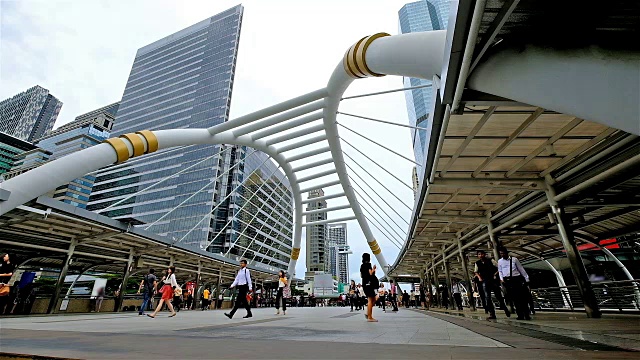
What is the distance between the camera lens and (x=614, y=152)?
5.31 metres

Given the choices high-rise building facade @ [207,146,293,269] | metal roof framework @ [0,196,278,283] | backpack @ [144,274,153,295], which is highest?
high-rise building facade @ [207,146,293,269]

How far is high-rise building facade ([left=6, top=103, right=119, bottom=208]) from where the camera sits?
90375 millimetres

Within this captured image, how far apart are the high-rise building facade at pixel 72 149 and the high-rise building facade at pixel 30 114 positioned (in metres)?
75.8

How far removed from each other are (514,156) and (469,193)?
2413mm

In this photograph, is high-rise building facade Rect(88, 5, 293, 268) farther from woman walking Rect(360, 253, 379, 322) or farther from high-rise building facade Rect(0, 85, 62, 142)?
high-rise building facade Rect(0, 85, 62, 142)

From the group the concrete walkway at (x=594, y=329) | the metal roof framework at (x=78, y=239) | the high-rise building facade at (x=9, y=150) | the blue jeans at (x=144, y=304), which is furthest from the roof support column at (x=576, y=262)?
the high-rise building facade at (x=9, y=150)

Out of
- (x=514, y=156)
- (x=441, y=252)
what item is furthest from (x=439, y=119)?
(x=441, y=252)

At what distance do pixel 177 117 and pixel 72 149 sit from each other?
133 ft

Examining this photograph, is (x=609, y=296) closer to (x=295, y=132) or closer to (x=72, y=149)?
(x=295, y=132)

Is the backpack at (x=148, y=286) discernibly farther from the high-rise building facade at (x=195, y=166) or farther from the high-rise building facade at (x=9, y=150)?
the high-rise building facade at (x=9, y=150)

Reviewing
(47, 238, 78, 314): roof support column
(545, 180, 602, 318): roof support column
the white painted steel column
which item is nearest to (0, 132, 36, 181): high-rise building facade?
(47, 238, 78, 314): roof support column

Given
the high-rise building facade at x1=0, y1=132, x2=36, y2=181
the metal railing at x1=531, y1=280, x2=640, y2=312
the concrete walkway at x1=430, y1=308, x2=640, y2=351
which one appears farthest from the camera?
the high-rise building facade at x1=0, y1=132, x2=36, y2=181

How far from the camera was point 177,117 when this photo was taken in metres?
84.6

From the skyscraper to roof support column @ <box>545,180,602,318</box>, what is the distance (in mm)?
59682
